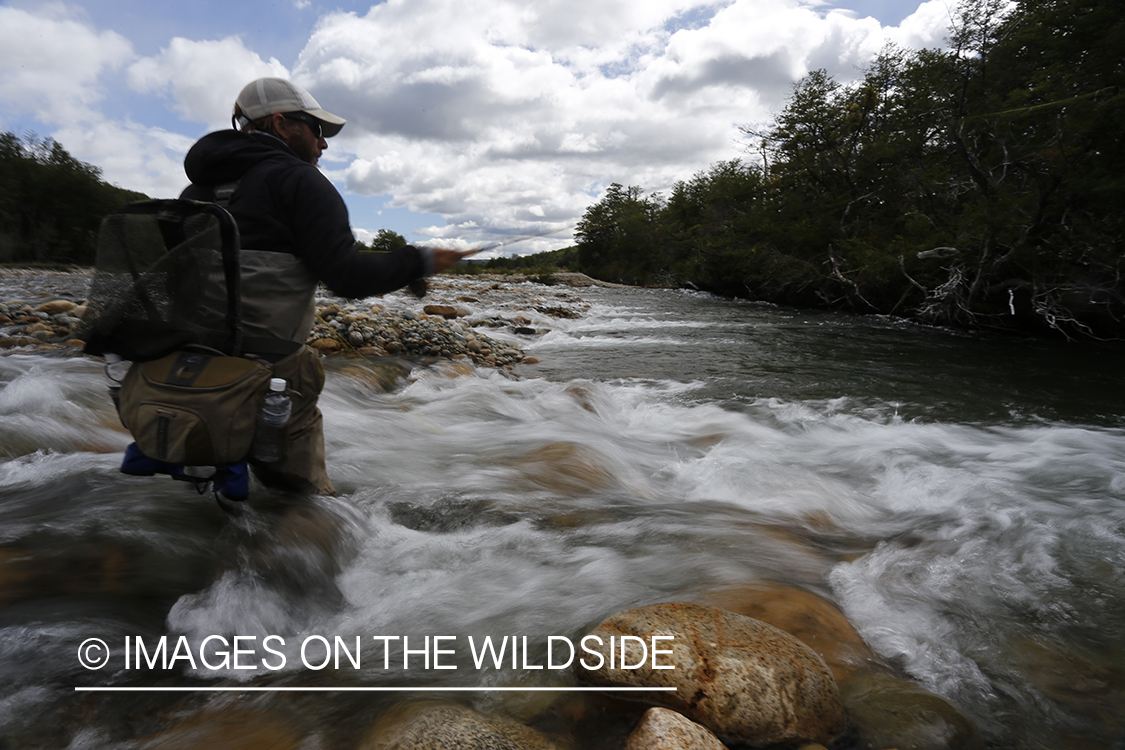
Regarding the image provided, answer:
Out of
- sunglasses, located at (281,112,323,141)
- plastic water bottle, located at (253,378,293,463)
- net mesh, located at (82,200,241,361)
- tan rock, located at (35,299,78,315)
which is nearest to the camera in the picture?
net mesh, located at (82,200,241,361)

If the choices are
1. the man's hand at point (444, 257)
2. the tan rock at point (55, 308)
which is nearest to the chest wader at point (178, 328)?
the man's hand at point (444, 257)

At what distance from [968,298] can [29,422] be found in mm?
18102

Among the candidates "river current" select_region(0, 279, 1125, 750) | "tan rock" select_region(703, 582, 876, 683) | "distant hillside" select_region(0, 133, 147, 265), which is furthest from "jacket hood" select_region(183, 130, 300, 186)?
"distant hillside" select_region(0, 133, 147, 265)

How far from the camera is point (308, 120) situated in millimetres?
2531

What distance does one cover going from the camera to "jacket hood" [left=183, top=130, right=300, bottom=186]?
2293mm

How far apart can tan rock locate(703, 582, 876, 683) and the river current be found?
0.35ft

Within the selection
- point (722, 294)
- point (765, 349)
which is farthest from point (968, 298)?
point (722, 294)

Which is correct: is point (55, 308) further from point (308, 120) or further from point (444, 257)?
point (444, 257)

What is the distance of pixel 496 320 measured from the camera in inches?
605

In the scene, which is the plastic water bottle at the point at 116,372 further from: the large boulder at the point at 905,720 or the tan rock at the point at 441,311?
the tan rock at the point at 441,311

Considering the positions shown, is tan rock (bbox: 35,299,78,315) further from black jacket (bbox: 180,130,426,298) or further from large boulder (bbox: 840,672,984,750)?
large boulder (bbox: 840,672,984,750)

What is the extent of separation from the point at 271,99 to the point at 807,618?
3418mm

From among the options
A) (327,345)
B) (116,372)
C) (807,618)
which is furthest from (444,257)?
(327,345)

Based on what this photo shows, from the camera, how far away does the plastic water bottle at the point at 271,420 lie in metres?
2.34
